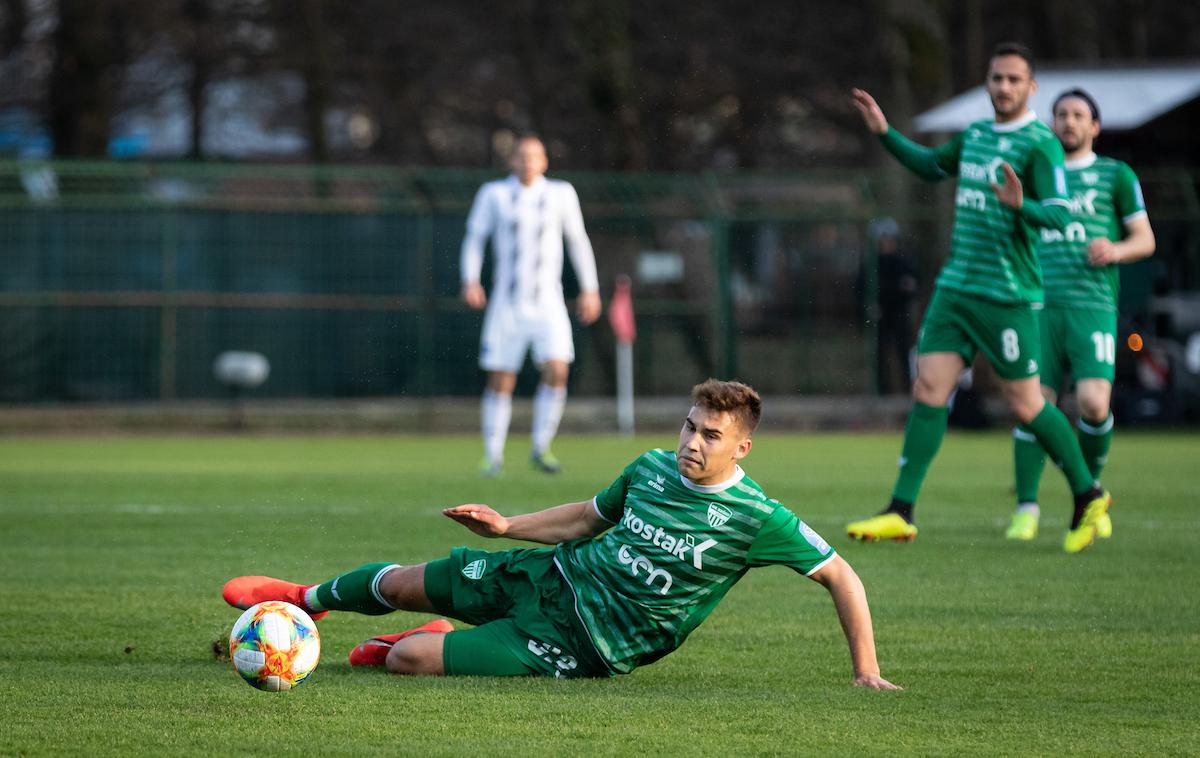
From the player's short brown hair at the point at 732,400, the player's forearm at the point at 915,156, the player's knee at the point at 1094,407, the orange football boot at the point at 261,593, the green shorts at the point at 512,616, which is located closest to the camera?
the player's short brown hair at the point at 732,400

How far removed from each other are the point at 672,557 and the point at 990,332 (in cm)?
392

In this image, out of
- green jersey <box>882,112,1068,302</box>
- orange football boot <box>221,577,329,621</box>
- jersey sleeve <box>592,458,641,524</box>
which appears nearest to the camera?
jersey sleeve <box>592,458,641,524</box>

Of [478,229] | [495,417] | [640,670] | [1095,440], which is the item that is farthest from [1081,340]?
[478,229]

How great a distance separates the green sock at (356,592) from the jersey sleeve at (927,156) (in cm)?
432

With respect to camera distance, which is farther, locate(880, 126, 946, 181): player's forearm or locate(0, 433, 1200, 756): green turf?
locate(880, 126, 946, 181): player's forearm

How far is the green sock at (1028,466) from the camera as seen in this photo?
964 cm

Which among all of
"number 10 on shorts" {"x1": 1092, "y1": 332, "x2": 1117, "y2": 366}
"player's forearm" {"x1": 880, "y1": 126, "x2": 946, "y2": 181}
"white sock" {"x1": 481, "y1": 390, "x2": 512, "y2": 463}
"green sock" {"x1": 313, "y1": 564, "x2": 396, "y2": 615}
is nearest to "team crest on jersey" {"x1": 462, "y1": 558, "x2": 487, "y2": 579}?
"green sock" {"x1": 313, "y1": 564, "x2": 396, "y2": 615}

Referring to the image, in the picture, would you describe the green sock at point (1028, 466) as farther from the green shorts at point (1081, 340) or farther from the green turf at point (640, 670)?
the green shorts at point (1081, 340)

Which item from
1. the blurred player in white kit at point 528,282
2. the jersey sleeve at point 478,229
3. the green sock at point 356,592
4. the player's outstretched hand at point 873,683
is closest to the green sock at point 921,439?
the player's outstretched hand at point 873,683

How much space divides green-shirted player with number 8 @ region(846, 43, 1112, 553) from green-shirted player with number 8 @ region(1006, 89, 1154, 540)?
0.64m

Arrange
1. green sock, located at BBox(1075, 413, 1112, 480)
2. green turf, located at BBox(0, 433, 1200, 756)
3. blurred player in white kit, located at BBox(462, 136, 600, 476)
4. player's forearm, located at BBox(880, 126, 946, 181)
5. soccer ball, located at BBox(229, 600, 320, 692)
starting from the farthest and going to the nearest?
blurred player in white kit, located at BBox(462, 136, 600, 476), green sock, located at BBox(1075, 413, 1112, 480), player's forearm, located at BBox(880, 126, 946, 181), soccer ball, located at BBox(229, 600, 320, 692), green turf, located at BBox(0, 433, 1200, 756)

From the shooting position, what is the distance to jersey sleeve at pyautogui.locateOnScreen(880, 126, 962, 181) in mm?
8875

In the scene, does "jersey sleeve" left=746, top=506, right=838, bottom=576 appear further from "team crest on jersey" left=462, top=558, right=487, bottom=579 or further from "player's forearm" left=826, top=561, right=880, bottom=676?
"team crest on jersey" left=462, top=558, right=487, bottom=579

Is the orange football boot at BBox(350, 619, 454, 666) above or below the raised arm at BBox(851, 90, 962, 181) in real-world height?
below
